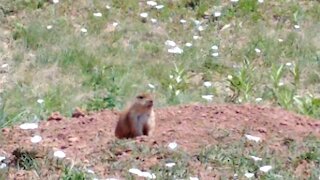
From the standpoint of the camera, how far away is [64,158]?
18.0 ft

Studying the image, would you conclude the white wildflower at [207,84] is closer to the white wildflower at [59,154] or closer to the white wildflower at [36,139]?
the white wildflower at [36,139]

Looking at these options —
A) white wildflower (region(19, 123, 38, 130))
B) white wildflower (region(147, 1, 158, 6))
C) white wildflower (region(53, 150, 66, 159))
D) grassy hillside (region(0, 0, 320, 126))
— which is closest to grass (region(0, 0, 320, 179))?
grassy hillside (region(0, 0, 320, 126))

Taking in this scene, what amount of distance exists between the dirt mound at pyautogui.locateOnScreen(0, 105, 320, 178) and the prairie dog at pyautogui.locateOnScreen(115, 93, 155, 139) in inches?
3.1

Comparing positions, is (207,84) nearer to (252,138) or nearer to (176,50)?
(176,50)

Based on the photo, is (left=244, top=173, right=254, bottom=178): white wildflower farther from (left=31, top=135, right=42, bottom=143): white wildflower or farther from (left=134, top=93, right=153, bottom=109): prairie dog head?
(left=31, top=135, right=42, bottom=143): white wildflower

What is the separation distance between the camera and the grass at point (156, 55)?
8.62 metres

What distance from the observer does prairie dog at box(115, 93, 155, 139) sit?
615 centimetres

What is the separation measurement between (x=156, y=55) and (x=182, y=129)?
377 centimetres

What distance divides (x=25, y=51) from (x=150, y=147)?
4347mm

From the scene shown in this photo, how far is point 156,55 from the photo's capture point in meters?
9.91

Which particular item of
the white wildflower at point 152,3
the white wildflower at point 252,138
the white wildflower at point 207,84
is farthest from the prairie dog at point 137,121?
the white wildflower at point 152,3

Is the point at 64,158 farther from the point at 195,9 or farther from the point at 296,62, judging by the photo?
the point at 195,9

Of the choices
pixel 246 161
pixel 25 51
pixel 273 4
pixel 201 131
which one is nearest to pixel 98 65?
pixel 25 51

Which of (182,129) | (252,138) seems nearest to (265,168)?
(252,138)
